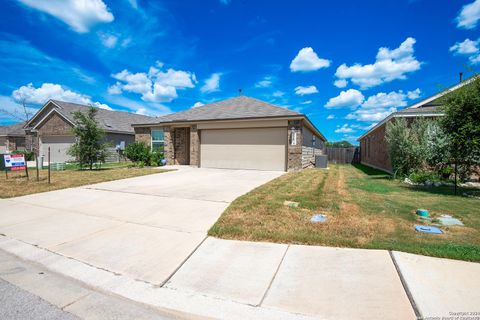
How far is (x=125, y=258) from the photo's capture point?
3.44 metres

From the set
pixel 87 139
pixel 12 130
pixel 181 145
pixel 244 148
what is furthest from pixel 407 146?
pixel 12 130

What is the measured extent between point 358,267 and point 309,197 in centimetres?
378

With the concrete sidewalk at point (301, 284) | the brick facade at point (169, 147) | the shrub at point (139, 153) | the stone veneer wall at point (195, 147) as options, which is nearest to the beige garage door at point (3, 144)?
the shrub at point (139, 153)

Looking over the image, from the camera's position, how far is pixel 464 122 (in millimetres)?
7664

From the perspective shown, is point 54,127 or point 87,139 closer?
point 87,139

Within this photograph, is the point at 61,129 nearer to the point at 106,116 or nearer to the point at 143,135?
the point at 106,116

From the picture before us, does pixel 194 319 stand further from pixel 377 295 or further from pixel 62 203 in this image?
pixel 62 203

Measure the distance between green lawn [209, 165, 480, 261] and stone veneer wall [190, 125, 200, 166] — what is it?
9459 millimetres

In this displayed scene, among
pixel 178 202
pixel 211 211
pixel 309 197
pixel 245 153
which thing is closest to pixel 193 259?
pixel 211 211

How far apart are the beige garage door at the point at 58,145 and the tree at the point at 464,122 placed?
25.6 m

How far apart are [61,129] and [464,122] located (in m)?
27.4

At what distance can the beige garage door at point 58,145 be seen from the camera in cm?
2200

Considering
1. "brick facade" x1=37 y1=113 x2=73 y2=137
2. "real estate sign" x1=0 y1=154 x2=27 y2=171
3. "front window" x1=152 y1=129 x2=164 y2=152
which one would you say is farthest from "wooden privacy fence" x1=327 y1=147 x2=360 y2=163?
"brick facade" x1=37 y1=113 x2=73 y2=137

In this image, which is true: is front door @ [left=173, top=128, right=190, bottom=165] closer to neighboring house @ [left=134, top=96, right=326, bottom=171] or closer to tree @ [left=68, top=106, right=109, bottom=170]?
neighboring house @ [left=134, top=96, right=326, bottom=171]
